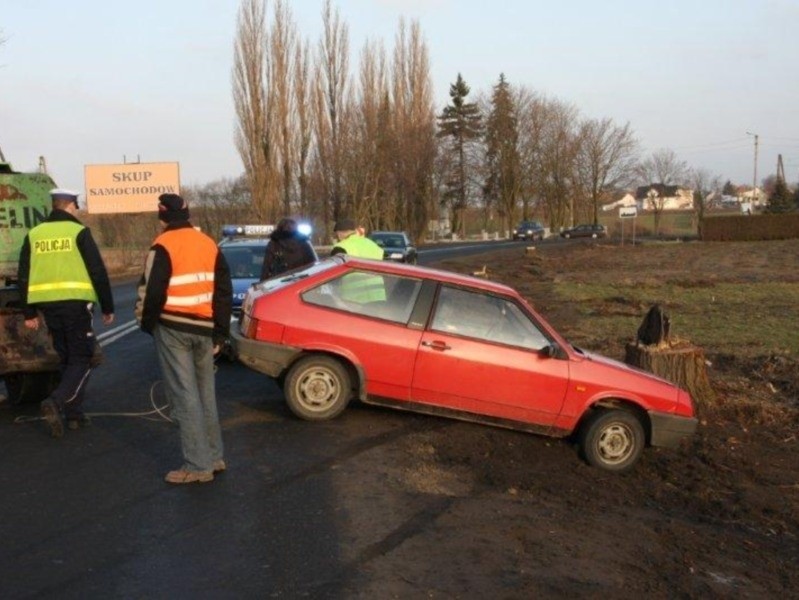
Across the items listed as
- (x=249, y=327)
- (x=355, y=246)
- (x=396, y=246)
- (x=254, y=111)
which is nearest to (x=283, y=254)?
(x=355, y=246)

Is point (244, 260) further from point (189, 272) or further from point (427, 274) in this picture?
point (189, 272)

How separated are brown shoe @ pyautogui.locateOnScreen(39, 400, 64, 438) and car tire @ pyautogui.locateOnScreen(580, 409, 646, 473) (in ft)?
13.7

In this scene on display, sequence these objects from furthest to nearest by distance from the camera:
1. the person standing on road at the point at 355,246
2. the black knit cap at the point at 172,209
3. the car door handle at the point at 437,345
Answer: the person standing on road at the point at 355,246
the car door handle at the point at 437,345
the black knit cap at the point at 172,209

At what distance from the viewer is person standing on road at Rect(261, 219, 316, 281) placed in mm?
11164

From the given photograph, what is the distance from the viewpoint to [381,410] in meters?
8.62

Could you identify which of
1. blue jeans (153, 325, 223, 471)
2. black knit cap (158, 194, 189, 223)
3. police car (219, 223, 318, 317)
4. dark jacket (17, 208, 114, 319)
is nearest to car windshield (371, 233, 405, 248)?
A: police car (219, 223, 318, 317)

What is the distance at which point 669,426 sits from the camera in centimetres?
753

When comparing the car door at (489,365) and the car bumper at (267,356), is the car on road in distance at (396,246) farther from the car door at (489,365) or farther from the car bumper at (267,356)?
the car door at (489,365)

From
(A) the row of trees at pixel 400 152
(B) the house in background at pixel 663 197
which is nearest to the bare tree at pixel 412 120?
(A) the row of trees at pixel 400 152

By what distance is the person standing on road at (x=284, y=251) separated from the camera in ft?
36.6

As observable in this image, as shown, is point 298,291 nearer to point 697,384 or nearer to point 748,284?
point 697,384

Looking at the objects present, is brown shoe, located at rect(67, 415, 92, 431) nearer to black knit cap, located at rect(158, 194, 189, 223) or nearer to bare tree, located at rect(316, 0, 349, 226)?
black knit cap, located at rect(158, 194, 189, 223)

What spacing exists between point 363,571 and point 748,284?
923 inches

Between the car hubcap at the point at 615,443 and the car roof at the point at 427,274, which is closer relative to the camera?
the car hubcap at the point at 615,443
